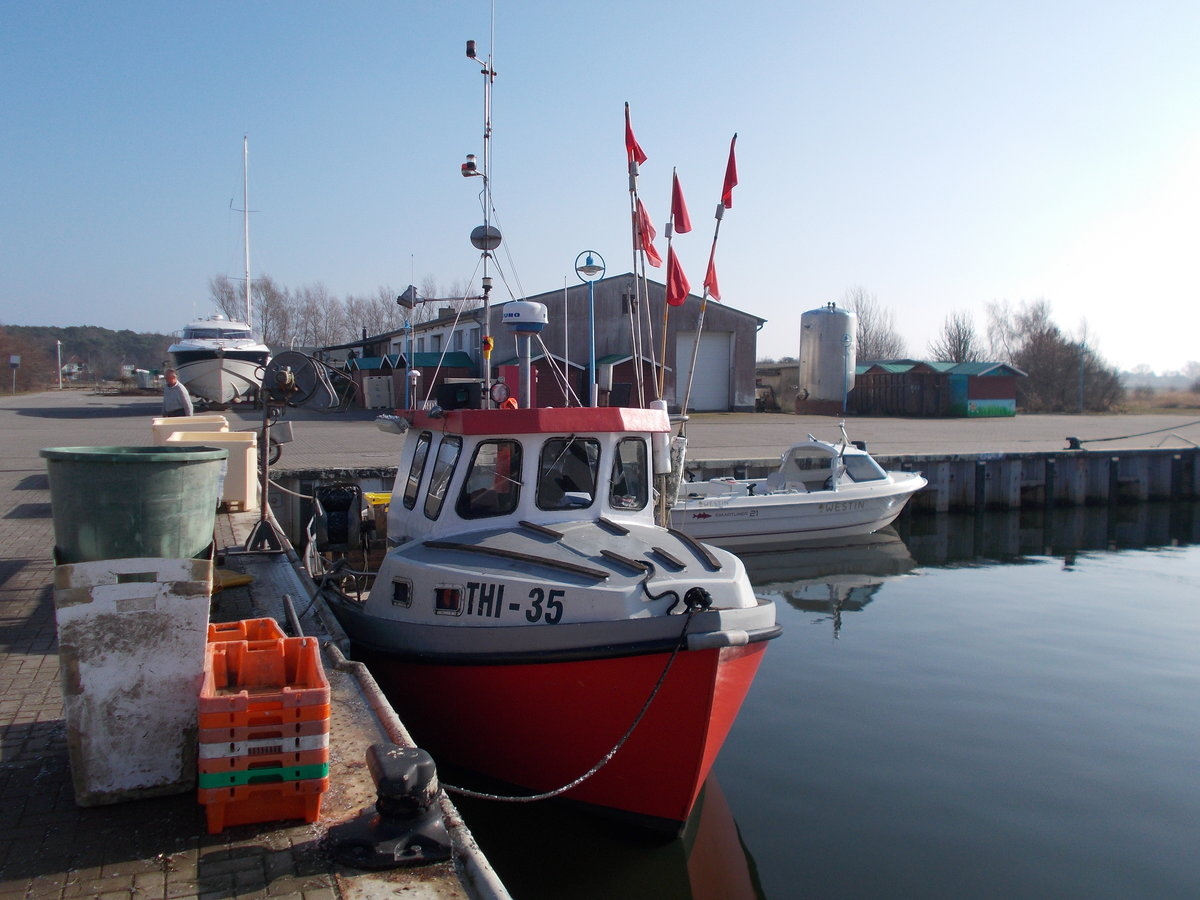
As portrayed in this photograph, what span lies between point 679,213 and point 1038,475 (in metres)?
19.4

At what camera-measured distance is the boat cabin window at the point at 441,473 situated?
6953mm

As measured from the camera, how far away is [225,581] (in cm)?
781

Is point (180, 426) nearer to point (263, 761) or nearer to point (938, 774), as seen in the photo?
point (263, 761)

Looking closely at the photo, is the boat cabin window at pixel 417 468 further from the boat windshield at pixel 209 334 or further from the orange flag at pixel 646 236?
the boat windshield at pixel 209 334

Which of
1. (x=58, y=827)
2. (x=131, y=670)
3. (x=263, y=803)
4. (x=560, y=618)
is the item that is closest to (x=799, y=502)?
(x=560, y=618)

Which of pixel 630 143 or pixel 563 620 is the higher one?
pixel 630 143

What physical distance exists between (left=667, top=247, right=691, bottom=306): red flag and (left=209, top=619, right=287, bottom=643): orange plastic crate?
15.7 feet

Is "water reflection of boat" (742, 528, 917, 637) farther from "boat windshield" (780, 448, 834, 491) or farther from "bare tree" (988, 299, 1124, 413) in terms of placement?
"bare tree" (988, 299, 1124, 413)

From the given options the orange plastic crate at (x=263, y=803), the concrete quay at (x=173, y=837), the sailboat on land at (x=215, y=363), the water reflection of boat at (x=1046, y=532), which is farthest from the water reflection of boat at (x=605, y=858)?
the sailboat on land at (x=215, y=363)

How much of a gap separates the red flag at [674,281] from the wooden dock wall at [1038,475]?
36.1ft

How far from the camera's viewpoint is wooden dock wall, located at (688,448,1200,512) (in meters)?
21.9

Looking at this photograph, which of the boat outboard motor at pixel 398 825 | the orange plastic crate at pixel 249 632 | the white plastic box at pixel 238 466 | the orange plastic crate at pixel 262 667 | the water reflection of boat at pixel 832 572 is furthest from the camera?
the water reflection of boat at pixel 832 572

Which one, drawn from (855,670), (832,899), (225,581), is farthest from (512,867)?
(855,670)

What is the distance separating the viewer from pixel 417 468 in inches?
305
